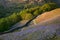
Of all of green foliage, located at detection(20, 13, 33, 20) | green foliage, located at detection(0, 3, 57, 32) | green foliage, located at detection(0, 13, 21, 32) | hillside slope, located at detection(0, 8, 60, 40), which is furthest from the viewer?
green foliage, located at detection(20, 13, 33, 20)

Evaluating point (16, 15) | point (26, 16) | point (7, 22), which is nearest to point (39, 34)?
point (7, 22)

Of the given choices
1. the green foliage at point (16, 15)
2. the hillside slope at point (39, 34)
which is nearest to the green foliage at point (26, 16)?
the green foliage at point (16, 15)

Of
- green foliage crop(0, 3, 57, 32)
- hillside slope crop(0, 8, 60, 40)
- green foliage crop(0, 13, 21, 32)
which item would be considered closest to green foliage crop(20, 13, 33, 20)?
green foliage crop(0, 3, 57, 32)

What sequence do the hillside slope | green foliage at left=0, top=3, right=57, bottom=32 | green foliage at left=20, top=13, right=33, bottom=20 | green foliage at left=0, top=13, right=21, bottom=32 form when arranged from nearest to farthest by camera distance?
the hillside slope
green foliage at left=0, top=13, right=21, bottom=32
green foliage at left=0, top=3, right=57, bottom=32
green foliage at left=20, top=13, right=33, bottom=20

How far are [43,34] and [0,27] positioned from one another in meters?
4.08

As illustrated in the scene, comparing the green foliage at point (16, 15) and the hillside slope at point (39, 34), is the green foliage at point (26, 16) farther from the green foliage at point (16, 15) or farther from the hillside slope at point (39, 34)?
the hillside slope at point (39, 34)

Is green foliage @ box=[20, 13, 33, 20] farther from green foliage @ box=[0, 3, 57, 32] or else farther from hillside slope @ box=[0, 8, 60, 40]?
hillside slope @ box=[0, 8, 60, 40]

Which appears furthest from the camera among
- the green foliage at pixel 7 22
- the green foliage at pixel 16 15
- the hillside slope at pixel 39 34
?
the green foliage at pixel 16 15

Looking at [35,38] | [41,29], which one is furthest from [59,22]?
[35,38]

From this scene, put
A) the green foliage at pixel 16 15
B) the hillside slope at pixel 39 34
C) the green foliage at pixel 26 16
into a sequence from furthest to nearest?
the green foliage at pixel 26 16
the green foliage at pixel 16 15
the hillside slope at pixel 39 34

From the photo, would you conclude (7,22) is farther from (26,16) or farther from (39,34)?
(39,34)

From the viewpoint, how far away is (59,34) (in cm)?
1078

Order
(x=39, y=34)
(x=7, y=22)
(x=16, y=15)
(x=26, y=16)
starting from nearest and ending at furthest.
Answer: (x=39, y=34) < (x=7, y=22) < (x=26, y=16) < (x=16, y=15)

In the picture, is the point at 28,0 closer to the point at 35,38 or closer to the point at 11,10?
the point at 11,10
